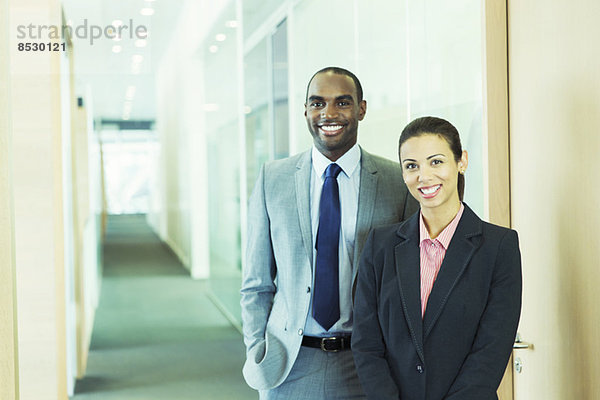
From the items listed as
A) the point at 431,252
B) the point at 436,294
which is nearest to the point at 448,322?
the point at 436,294

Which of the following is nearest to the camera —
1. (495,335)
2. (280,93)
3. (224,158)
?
(495,335)

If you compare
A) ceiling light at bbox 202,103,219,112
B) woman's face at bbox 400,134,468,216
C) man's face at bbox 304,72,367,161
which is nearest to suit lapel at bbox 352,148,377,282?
man's face at bbox 304,72,367,161

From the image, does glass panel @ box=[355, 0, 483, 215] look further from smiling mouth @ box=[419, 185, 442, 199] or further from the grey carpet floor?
the grey carpet floor

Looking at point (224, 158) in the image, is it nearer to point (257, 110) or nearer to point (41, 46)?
point (257, 110)

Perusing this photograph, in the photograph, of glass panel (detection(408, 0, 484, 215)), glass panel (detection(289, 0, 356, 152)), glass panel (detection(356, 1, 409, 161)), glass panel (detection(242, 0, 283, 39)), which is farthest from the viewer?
glass panel (detection(242, 0, 283, 39))

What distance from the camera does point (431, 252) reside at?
199 cm

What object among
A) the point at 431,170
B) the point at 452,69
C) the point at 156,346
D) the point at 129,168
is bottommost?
the point at 156,346

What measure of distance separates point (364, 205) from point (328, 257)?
8.6 inches

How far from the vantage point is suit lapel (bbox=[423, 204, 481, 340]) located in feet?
6.20

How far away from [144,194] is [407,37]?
2.54 m

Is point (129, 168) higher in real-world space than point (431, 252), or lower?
higher

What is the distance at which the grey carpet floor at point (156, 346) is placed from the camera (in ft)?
16.5

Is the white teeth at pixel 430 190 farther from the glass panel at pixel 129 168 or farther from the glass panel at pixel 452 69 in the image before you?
the glass panel at pixel 129 168

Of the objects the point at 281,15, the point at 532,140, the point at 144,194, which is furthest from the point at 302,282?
the point at 281,15
